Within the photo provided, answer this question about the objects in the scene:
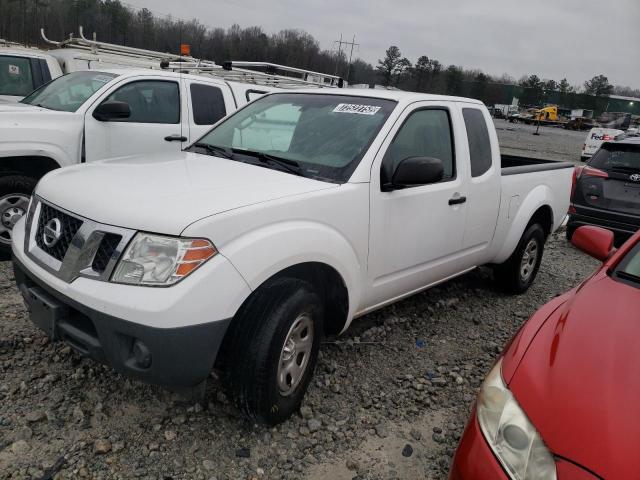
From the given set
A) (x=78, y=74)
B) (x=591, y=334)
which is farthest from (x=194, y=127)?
(x=591, y=334)

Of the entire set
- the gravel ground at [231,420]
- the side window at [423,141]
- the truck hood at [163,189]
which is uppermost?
the side window at [423,141]

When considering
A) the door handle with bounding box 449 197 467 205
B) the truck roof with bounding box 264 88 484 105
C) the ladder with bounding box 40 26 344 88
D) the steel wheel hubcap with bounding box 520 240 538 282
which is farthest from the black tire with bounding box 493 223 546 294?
the ladder with bounding box 40 26 344 88

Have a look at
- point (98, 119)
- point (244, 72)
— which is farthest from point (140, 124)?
point (244, 72)

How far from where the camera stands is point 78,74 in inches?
227

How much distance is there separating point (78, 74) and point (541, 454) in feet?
19.7

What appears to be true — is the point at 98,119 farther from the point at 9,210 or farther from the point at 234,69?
the point at 234,69

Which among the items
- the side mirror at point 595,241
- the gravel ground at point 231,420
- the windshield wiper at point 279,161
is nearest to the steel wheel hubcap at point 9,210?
the gravel ground at point 231,420

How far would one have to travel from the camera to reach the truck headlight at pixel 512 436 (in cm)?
151

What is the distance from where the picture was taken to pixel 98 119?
504 centimetres

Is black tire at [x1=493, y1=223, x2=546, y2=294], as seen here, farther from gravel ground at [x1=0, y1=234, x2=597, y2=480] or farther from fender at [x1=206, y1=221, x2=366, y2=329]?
fender at [x1=206, y1=221, x2=366, y2=329]

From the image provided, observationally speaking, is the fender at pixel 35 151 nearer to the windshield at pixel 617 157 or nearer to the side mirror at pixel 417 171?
the side mirror at pixel 417 171

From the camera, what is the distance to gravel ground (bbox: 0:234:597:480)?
2361 mm

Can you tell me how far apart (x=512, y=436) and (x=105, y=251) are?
1.76m

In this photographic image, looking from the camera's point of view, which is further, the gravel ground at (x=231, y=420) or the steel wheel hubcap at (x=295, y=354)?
the steel wheel hubcap at (x=295, y=354)
